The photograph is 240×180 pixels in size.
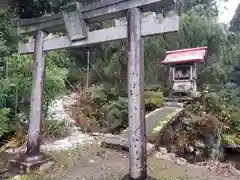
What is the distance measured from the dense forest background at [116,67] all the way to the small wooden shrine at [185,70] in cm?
85

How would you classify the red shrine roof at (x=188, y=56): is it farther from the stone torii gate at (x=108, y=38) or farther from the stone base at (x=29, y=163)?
the stone base at (x=29, y=163)

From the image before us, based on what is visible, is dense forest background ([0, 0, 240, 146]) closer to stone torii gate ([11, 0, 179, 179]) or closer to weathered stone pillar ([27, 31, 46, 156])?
weathered stone pillar ([27, 31, 46, 156])

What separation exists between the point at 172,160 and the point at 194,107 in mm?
4597

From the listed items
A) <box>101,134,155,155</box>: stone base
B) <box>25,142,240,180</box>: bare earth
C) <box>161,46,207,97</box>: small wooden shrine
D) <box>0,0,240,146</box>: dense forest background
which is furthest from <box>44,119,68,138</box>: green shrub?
<box>161,46,207,97</box>: small wooden shrine

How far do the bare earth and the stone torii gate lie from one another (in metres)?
0.42

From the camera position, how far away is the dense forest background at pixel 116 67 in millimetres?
6207

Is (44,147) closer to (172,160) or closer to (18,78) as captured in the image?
(18,78)

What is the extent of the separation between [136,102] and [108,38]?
3.65 feet

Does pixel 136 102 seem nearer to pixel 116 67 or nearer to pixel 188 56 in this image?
pixel 188 56

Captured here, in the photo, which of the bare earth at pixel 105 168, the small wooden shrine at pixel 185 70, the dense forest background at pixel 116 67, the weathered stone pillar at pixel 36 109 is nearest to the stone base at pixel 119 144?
the bare earth at pixel 105 168

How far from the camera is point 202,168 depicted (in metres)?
4.46

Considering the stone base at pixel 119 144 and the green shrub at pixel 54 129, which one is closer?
the stone base at pixel 119 144

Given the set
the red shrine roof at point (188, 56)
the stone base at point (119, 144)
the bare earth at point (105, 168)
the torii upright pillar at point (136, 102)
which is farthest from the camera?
the red shrine roof at point (188, 56)

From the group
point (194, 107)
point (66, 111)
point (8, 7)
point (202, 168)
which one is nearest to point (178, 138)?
point (202, 168)
